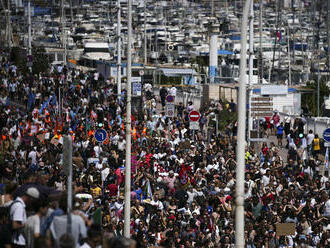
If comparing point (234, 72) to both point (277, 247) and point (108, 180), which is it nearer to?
point (108, 180)

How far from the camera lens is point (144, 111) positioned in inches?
1542

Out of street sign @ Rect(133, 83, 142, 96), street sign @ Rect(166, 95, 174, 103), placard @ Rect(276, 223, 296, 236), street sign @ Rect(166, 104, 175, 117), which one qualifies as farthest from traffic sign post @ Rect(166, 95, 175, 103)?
placard @ Rect(276, 223, 296, 236)

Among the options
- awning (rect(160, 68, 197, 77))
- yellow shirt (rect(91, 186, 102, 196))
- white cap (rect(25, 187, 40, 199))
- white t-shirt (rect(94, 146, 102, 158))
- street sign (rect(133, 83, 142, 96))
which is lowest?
awning (rect(160, 68, 197, 77))

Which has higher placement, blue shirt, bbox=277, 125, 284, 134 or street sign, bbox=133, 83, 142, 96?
street sign, bbox=133, 83, 142, 96

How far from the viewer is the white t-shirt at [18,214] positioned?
1220cm

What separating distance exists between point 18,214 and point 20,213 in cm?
3

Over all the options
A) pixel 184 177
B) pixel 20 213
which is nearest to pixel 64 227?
pixel 20 213

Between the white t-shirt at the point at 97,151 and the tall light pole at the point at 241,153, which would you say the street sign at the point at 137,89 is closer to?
the white t-shirt at the point at 97,151

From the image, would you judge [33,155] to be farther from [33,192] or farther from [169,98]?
[33,192]

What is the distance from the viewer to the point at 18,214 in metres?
12.2

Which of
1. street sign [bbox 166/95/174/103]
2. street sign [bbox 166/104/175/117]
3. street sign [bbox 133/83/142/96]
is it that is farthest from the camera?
street sign [bbox 133/83/142/96]

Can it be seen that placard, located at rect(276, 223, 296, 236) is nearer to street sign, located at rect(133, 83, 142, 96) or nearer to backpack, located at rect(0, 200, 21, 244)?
backpack, located at rect(0, 200, 21, 244)

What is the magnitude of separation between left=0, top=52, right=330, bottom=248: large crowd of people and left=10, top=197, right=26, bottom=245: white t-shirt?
0.5 inches

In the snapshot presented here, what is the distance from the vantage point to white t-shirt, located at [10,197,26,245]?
12.2 metres
